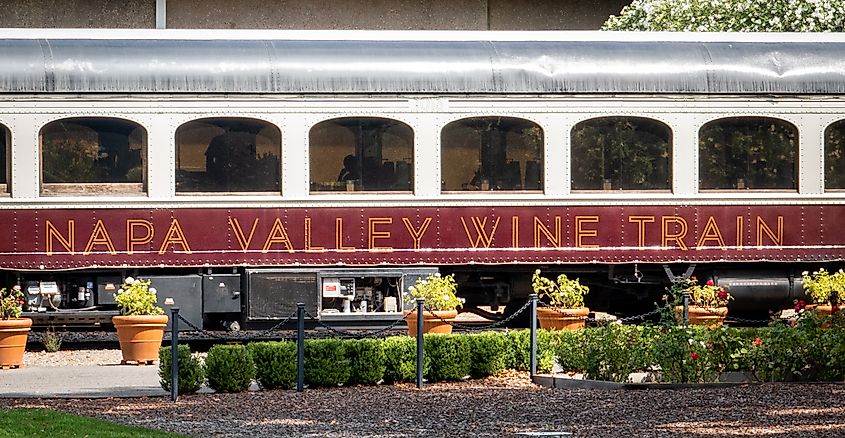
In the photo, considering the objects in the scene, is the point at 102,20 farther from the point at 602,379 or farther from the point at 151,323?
the point at 602,379

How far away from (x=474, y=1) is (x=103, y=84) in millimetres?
14738

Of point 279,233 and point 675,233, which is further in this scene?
point 675,233

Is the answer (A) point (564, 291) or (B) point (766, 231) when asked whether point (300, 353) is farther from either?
(B) point (766, 231)

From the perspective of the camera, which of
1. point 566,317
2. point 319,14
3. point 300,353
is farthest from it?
point 319,14

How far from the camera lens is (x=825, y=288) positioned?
661 inches

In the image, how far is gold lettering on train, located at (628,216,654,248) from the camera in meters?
17.3

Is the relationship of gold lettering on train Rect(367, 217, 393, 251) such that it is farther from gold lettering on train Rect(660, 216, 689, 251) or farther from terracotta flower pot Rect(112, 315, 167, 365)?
gold lettering on train Rect(660, 216, 689, 251)

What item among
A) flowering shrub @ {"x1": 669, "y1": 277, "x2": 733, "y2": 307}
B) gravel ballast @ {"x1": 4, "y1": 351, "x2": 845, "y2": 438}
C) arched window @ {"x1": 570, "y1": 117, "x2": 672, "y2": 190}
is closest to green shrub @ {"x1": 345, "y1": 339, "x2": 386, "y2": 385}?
gravel ballast @ {"x1": 4, "y1": 351, "x2": 845, "y2": 438}

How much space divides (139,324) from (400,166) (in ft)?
11.2

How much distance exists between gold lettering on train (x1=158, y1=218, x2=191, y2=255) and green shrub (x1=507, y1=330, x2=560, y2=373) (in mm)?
4095

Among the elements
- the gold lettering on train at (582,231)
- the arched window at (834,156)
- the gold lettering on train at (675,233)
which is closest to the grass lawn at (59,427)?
the gold lettering on train at (582,231)

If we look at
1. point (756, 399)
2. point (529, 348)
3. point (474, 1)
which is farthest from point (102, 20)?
point (756, 399)

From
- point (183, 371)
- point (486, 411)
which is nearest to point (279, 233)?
point (183, 371)

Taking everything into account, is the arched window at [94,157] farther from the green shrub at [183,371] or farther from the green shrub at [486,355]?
the green shrub at [486,355]
